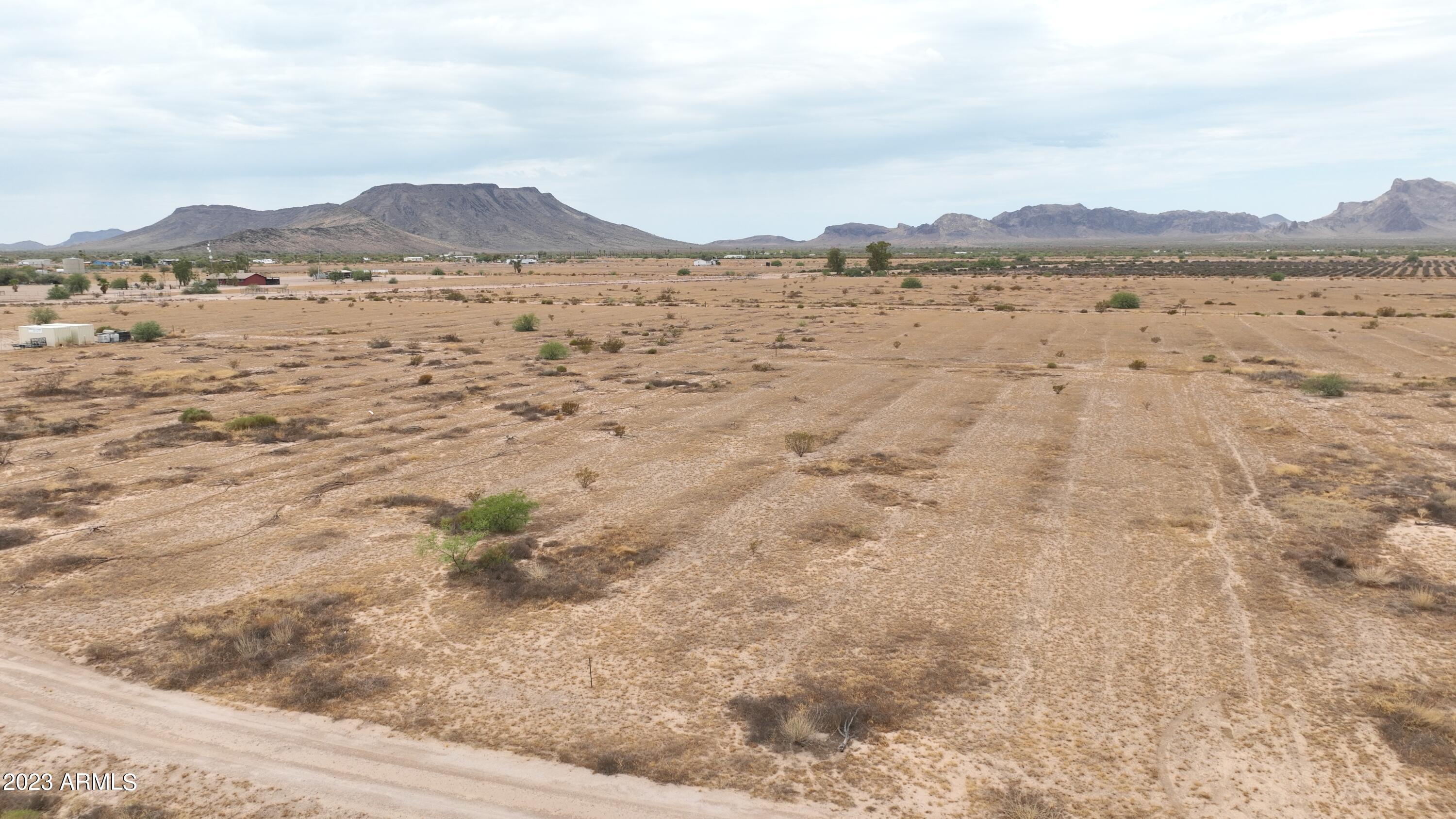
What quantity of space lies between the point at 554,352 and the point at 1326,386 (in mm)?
27947

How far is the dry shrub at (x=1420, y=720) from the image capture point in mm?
7790

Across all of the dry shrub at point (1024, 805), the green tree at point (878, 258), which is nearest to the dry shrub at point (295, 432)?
the dry shrub at point (1024, 805)

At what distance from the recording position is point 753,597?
1141 centimetres

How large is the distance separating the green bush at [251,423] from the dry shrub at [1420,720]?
23.4 m

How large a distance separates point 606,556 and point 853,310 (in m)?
47.9

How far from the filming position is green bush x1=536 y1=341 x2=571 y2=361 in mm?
35250

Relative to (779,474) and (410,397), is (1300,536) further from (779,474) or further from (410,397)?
(410,397)

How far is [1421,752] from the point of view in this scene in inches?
308

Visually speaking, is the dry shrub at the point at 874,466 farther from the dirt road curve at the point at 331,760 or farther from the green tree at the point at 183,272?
the green tree at the point at 183,272

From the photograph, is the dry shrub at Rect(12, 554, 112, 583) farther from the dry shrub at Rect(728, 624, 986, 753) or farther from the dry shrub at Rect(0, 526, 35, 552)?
the dry shrub at Rect(728, 624, 986, 753)

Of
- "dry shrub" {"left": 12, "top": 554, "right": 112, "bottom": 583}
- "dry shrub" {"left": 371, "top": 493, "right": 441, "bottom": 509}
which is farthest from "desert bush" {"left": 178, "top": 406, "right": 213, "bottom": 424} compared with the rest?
"dry shrub" {"left": 12, "top": 554, "right": 112, "bottom": 583}

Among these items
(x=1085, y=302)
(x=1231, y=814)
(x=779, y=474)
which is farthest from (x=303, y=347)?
(x=1085, y=302)

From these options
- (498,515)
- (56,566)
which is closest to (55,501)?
(56,566)

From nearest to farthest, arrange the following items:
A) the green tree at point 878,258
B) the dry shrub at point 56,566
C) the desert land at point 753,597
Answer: the desert land at point 753,597
the dry shrub at point 56,566
the green tree at point 878,258
